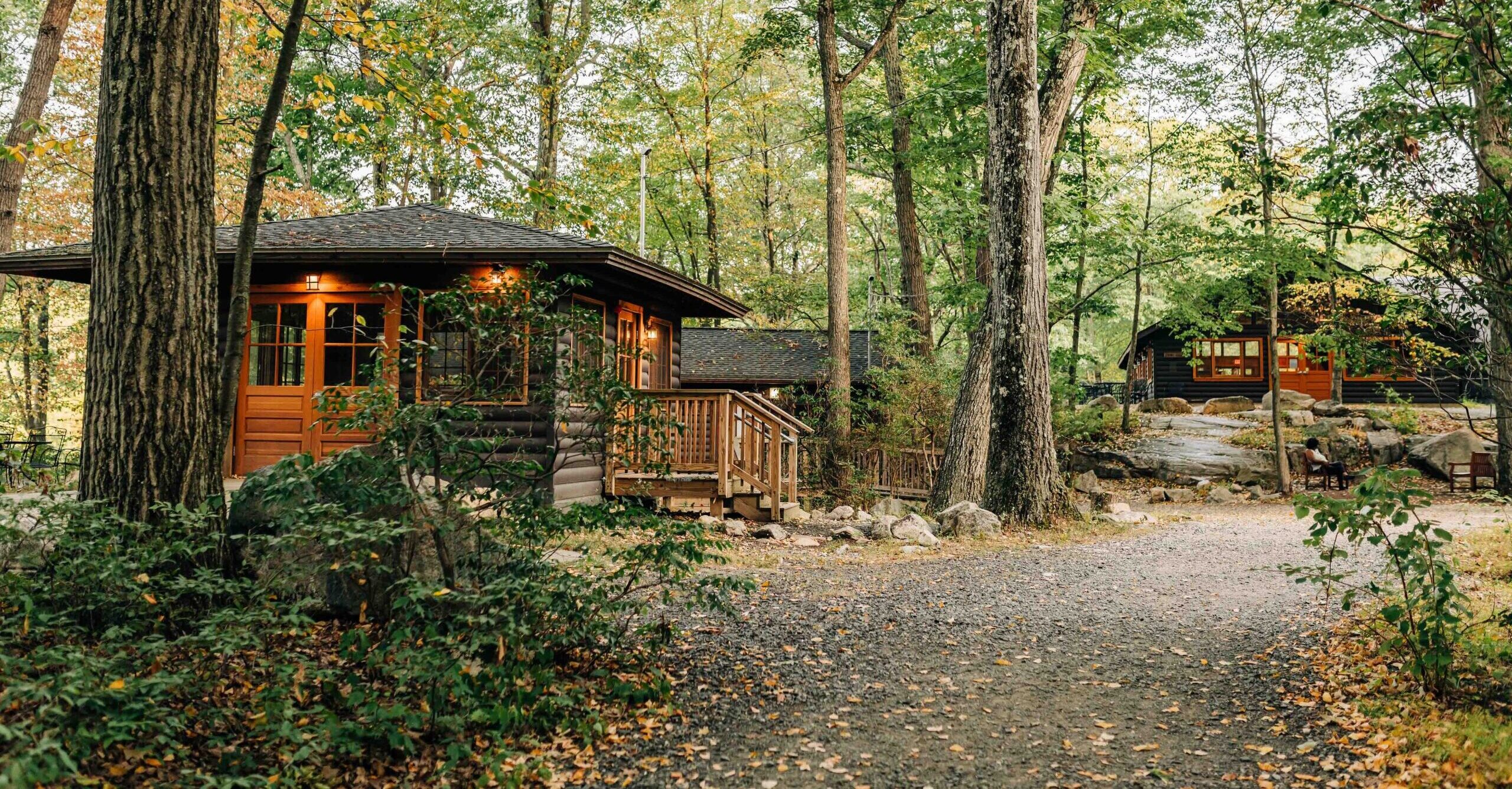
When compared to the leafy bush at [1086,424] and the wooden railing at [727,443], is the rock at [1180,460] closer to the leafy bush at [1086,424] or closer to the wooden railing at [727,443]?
the leafy bush at [1086,424]

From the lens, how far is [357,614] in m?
5.24

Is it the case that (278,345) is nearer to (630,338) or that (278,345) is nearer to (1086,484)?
(630,338)

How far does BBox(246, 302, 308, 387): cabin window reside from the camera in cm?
1102

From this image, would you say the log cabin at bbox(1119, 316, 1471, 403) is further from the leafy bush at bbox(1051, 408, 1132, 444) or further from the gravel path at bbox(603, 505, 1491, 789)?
the gravel path at bbox(603, 505, 1491, 789)

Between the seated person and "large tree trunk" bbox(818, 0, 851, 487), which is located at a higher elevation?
"large tree trunk" bbox(818, 0, 851, 487)

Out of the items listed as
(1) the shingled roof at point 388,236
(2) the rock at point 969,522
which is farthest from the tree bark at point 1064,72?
(1) the shingled roof at point 388,236

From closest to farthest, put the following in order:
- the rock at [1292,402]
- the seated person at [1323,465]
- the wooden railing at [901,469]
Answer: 1. the wooden railing at [901,469]
2. the seated person at [1323,465]
3. the rock at [1292,402]

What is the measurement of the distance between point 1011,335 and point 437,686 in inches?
317

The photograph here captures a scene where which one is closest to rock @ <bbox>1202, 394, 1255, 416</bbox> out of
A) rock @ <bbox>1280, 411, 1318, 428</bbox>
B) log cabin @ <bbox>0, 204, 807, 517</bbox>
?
rock @ <bbox>1280, 411, 1318, 428</bbox>

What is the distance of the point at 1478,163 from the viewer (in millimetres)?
4453

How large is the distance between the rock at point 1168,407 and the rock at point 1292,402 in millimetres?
1934

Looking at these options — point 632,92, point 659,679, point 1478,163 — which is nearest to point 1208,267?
point 632,92

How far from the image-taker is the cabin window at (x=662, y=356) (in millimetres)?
14031

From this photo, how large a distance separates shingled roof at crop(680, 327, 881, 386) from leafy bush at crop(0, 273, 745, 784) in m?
15.8
